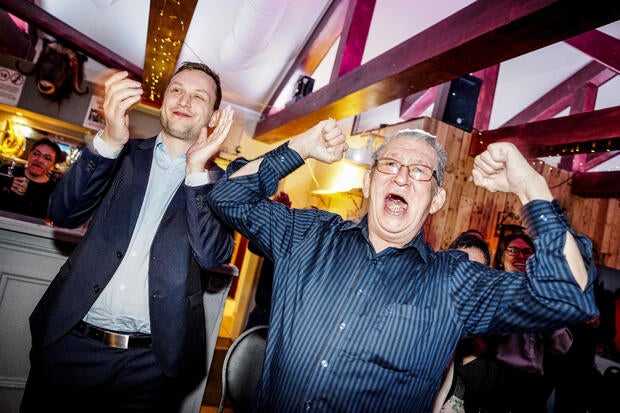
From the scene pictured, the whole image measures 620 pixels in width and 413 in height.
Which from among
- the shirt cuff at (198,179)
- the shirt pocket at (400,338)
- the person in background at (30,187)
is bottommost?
the shirt pocket at (400,338)

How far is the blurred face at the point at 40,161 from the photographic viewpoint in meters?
3.82

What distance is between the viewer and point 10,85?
666 cm

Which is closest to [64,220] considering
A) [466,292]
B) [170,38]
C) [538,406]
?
[466,292]

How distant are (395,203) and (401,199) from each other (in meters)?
0.03

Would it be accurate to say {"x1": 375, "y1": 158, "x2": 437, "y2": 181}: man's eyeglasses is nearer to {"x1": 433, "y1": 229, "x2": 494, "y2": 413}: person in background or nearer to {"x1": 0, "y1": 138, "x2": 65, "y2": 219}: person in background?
{"x1": 433, "y1": 229, "x2": 494, "y2": 413}: person in background

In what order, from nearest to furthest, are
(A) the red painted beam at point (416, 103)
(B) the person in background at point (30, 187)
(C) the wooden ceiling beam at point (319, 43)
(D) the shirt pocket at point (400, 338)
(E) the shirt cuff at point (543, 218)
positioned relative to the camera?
1. (E) the shirt cuff at point (543, 218)
2. (D) the shirt pocket at point (400, 338)
3. (B) the person in background at point (30, 187)
4. (C) the wooden ceiling beam at point (319, 43)
5. (A) the red painted beam at point (416, 103)

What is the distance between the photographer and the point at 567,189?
247 inches

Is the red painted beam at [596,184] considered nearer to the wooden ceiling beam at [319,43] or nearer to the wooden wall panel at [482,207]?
the wooden wall panel at [482,207]

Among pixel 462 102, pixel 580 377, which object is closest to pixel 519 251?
pixel 580 377

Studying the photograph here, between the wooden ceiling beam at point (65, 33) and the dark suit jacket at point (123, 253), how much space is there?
531cm

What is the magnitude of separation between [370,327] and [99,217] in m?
1.24

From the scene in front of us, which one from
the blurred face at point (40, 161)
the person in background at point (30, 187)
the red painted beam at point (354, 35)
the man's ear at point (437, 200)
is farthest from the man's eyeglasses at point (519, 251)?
the blurred face at point (40, 161)

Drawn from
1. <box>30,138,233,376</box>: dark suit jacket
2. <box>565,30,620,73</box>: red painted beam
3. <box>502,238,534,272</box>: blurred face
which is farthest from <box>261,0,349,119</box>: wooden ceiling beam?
<box>30,138,233,376</box>: dark suit jacket

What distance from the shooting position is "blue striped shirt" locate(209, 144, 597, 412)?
3.89 feet
